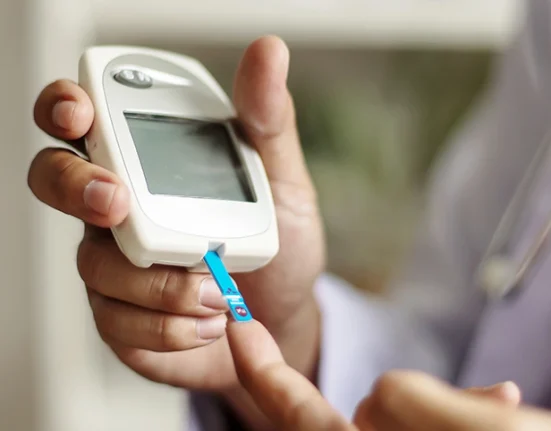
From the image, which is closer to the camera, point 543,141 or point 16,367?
point 543,141

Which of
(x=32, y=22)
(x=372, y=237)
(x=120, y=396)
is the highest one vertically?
(x=32, y=22)

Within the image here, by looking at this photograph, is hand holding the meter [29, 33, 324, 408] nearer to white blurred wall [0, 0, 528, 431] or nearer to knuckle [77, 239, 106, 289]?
knuckle [77, 239, 106, 289]

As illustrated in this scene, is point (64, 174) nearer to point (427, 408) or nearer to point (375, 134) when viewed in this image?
point (427, 408)

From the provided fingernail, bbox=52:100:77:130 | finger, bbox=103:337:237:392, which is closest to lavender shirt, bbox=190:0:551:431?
finger, bbox=103:337:237:392

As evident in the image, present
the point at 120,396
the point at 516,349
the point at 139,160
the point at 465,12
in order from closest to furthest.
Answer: the point at 139,160
the point at 516,349
the point at 465,12
the point at 120,396

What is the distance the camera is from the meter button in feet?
0.84

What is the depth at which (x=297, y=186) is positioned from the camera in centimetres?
29

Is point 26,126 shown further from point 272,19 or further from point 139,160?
point 139,160

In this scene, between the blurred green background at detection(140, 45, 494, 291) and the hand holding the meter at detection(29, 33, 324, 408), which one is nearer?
the hand holding the meter at detection(29, 33, 324, 408)

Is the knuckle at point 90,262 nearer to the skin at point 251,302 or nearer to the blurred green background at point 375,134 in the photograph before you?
the skin at point 251,302

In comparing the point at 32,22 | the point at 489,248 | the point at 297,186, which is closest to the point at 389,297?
the point at 489,248

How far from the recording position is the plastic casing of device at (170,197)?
22 cm

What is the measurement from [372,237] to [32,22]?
42 cm

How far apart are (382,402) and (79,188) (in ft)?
0.39
